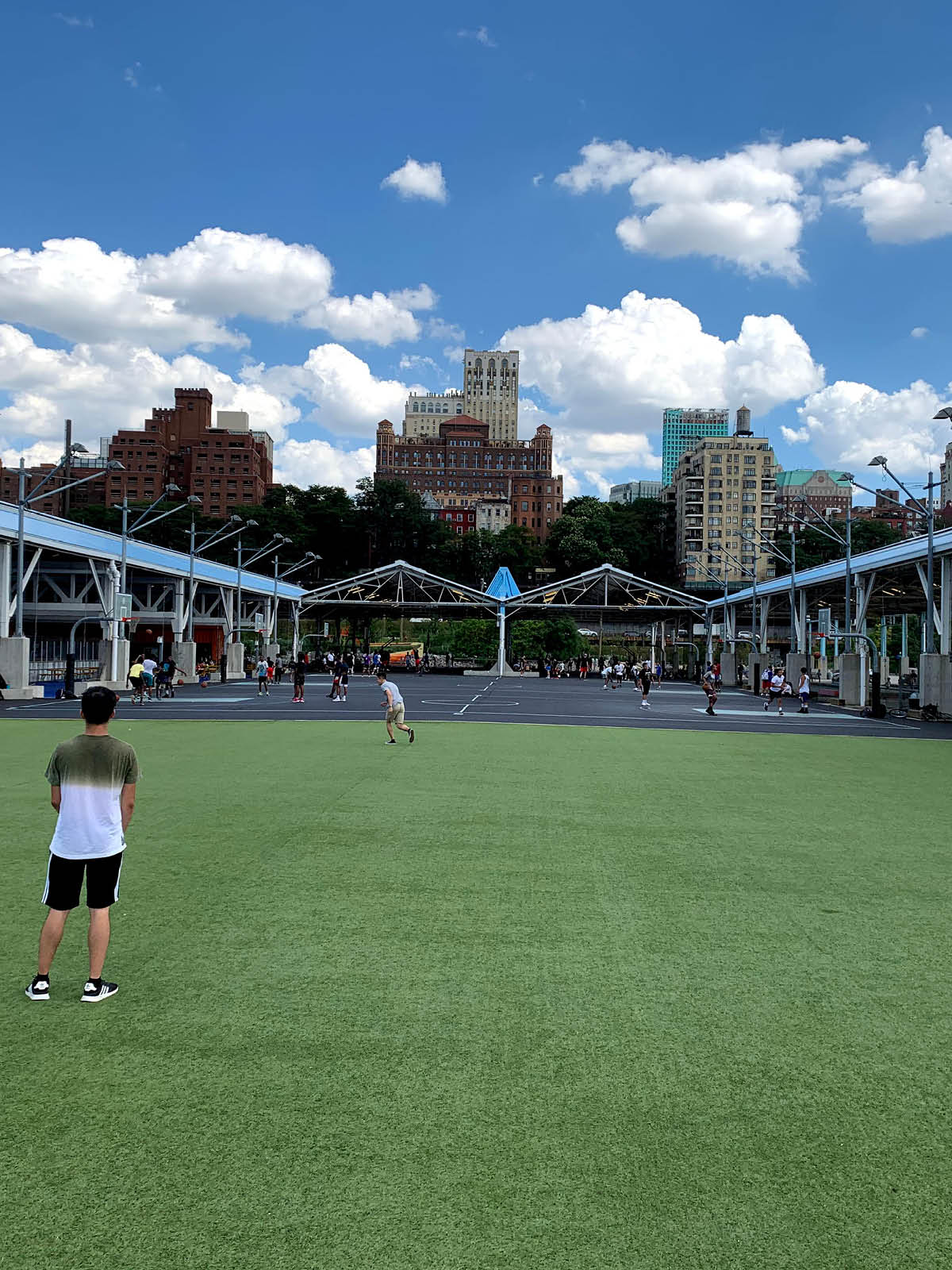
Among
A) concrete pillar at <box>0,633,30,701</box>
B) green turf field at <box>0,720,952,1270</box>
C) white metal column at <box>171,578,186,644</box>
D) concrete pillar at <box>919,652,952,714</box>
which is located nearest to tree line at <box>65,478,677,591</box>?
white metal column at <box>171,578,186,644</box>

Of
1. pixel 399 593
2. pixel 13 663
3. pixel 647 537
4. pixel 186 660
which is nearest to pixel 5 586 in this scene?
pixel 13 663

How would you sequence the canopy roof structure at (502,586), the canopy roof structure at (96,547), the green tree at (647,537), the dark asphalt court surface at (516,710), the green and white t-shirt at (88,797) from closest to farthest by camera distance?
the green and white t-shirt at (88,797)
the dark asphalt court surface at (516,710)
the canopy roof structure at (96,547)
the canopy roof structure at (502,586)
the green tree at (647,537)

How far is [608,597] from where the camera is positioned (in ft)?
261

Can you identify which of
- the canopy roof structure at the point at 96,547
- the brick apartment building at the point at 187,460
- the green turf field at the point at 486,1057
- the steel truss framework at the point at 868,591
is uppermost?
the brick apartment building at the point at 187,460

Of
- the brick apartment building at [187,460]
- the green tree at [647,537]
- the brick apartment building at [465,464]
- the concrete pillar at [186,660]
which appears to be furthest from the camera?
the brick apartment building at [465,464]

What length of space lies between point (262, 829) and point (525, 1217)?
A: 824cm

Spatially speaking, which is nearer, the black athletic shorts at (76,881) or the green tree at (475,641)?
the black athletic shorts at (76,881)

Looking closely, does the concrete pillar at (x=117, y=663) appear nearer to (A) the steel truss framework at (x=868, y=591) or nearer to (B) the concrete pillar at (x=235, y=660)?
(B) the concrete pillar at (x=235, y=660)

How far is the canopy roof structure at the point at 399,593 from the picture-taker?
3142 inches

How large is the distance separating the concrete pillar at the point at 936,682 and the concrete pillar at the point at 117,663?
32.7 metres

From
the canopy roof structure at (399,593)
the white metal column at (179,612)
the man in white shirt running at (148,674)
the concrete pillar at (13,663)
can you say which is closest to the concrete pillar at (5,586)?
the concrete pillar at (13,663)

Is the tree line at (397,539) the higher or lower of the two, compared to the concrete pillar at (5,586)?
higher

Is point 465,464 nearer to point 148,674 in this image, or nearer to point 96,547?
point 96,547

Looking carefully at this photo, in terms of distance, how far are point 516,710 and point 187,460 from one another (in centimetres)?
12780
